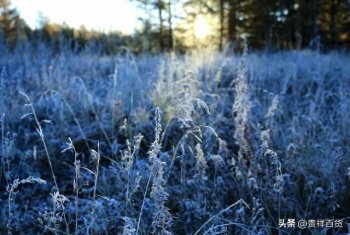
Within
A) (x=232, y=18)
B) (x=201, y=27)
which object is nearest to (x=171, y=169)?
(x=232, y=18)

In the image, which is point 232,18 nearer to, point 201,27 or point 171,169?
point 201,27

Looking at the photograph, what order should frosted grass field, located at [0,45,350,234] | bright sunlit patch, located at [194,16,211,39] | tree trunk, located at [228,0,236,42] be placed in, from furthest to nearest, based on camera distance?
bright sunlit patch, located at [194,16,211,39], tree trunk, located at [228,0,236,42], frosted grass field, located at [0,45,350,234]

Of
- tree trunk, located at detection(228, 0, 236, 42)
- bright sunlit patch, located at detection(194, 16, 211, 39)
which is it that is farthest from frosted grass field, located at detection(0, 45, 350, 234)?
bright sunlit patch, located at detection(194, 16, 211, 39)

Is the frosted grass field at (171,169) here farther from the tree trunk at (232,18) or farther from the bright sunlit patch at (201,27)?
the bright sunlit patch at (201,27)

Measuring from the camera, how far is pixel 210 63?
5.46m

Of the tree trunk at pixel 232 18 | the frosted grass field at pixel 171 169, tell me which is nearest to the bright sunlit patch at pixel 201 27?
the tree trunk at pixel 232 18

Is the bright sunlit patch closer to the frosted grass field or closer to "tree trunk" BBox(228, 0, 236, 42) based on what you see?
"tree trunk" BBox(228, 0, 236, 42)

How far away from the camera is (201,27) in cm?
2170

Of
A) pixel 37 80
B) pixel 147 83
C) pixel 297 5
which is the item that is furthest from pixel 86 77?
pixel 297 5

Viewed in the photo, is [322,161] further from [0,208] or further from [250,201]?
[0,208]

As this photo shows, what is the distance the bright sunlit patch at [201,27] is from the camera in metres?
21.6

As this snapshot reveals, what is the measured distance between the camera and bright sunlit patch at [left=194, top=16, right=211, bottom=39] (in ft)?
70.7

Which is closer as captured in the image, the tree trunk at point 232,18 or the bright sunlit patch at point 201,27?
the tree trunk at point 232,18

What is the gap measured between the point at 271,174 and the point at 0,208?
167 cm
